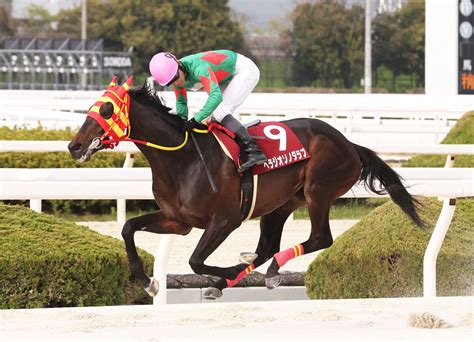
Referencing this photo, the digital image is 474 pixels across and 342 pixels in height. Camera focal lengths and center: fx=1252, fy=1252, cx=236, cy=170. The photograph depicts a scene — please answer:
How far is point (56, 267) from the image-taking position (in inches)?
236

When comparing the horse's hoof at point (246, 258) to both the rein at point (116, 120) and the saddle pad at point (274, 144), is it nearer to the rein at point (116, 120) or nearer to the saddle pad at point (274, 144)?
the saddle pad at point (274, 144)

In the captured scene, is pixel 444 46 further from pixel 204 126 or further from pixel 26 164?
pixel 204 126

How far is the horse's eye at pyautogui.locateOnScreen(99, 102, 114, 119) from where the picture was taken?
17.5ft

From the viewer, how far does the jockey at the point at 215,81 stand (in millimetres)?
Result: 5441

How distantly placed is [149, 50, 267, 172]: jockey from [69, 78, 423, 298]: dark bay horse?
0.34ft

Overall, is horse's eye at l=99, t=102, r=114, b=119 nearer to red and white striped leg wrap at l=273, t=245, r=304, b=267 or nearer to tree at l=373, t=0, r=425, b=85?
red and white striped leg wrap at l=273, t=245, r=304, b=267

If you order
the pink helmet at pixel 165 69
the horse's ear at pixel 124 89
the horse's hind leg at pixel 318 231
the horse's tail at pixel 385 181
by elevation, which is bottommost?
the horse's hind leg at pixel 318 231

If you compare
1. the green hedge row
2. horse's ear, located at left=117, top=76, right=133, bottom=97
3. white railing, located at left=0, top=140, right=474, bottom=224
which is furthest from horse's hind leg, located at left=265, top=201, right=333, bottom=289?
the green hedge row

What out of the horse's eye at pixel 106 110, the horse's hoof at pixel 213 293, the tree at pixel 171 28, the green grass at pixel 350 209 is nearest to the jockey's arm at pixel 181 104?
the horse's eye at pixel 106 110

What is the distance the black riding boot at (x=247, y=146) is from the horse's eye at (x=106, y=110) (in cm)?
58

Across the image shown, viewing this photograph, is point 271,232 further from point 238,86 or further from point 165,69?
point 165,69

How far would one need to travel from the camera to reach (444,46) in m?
18.8

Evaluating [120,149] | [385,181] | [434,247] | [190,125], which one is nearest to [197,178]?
[190,125]

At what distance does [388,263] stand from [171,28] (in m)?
37.8
